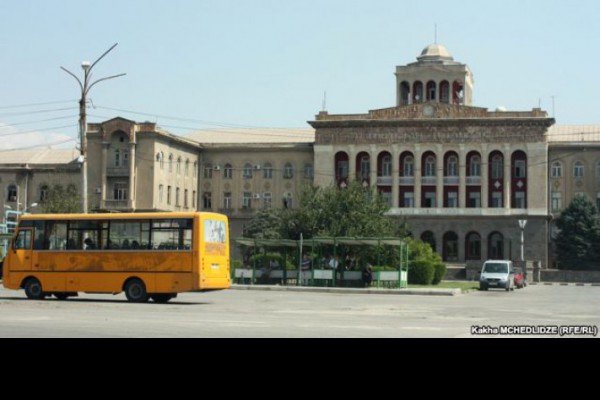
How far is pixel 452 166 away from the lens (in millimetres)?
92688

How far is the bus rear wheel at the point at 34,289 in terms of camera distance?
30.7 meters

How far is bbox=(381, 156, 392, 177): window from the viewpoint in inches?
3684

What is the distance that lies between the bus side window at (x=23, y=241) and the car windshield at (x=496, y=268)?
2840 cm

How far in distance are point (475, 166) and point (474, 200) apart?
11.3 feet

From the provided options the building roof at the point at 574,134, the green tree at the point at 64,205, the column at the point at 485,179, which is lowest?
the green tree at the point at 64,205

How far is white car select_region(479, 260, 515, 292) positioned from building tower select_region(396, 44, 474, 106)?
4843 centimetres

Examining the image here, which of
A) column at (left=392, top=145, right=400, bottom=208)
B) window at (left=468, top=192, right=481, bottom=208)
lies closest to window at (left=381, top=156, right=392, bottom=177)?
column at (left=392, top=145, right=400, bottom=208)

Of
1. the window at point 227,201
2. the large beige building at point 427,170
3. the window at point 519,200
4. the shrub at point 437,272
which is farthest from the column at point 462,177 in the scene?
the shrub at point 437,272

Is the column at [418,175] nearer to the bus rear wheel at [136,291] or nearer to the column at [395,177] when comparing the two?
the column at [395,177]
